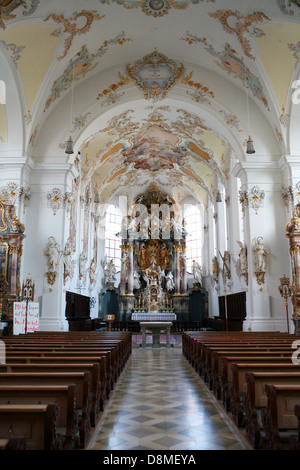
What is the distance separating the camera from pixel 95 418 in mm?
4676

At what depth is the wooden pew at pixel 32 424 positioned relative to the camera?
9.59ft

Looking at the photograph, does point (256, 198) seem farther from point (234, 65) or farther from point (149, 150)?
point (149, 150)

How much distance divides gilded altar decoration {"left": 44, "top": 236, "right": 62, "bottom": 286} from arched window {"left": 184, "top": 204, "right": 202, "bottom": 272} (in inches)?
594

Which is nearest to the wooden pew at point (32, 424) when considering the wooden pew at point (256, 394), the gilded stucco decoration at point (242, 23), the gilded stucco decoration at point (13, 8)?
the wooden pew at point (256, 394)

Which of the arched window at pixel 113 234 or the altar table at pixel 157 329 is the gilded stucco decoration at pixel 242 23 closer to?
the altar table at pixel 157 329

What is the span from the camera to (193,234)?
28438 millimetres

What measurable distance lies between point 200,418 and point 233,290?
44.9 feet

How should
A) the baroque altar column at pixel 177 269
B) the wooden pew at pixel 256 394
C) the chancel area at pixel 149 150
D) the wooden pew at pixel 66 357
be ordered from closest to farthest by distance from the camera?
the wooden pew at pixel 256 394 < the wooden pew at pixel 66 357 < the chancel area at pixel 149 150 < the baroque altar column at pixel 177 269

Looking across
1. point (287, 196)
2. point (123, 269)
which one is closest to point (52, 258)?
point (287, 196)

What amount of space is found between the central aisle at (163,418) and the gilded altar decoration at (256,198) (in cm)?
797

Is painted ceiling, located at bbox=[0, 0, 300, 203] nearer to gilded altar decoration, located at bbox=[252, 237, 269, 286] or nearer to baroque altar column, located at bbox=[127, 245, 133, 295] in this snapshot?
gilded altar decoration, located at bbox=[252, 237, 269, 286]

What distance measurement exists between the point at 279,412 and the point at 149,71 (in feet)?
44.7

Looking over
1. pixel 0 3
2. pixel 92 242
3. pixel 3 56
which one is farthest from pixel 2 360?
pixel 92 242
